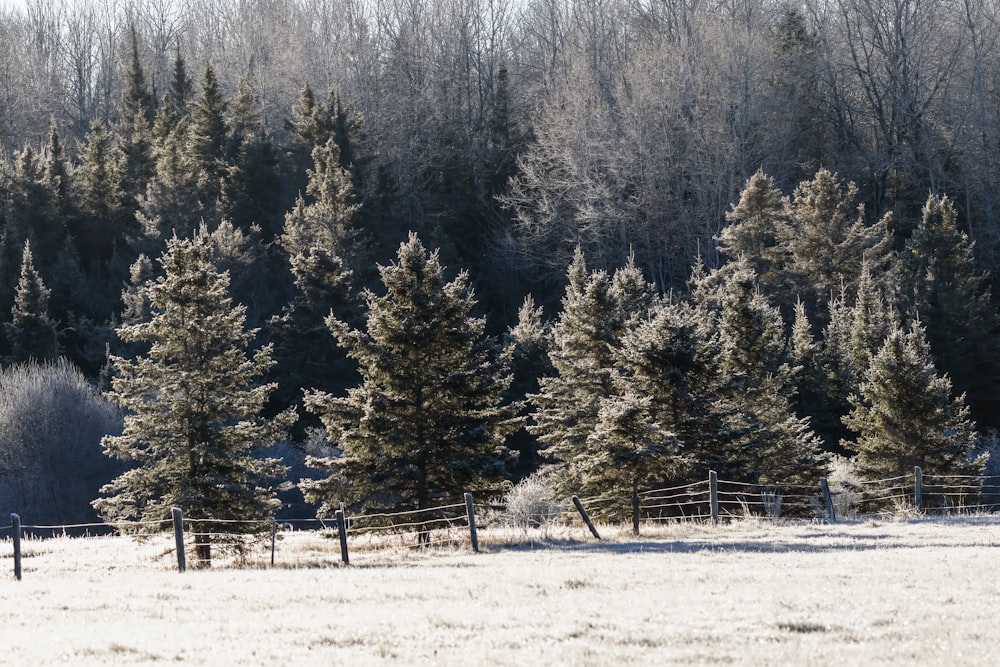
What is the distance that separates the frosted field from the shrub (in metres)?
32.9

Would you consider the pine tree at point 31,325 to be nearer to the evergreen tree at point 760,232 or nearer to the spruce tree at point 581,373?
the evergreen tree at point 760,232

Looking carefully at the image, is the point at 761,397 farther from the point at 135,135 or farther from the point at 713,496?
the point at 135,135

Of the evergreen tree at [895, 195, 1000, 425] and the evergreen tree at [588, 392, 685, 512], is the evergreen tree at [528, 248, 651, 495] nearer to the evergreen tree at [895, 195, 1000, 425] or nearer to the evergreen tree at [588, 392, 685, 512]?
the evergreen tree at [588, 392, 685, 512]

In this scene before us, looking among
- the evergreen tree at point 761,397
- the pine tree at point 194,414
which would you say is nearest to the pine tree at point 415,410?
the pine tree at point 194,414

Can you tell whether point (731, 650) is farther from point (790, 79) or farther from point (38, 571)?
point (790, 79)

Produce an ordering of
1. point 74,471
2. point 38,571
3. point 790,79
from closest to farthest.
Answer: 1. point 38,571
2. point 74,471
3. point 790,79

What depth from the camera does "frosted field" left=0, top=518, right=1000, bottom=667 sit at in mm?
11672

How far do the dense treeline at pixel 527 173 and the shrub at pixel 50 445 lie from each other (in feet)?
9.31

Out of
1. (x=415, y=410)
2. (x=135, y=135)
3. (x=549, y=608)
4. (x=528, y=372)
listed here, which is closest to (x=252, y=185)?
(x=135, y=135)

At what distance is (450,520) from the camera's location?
26438 mm

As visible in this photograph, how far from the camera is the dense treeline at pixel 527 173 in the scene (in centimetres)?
5719

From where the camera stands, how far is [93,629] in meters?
13.6

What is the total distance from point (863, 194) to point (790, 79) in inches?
350

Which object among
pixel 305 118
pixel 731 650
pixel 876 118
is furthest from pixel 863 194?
pixel 731 650
